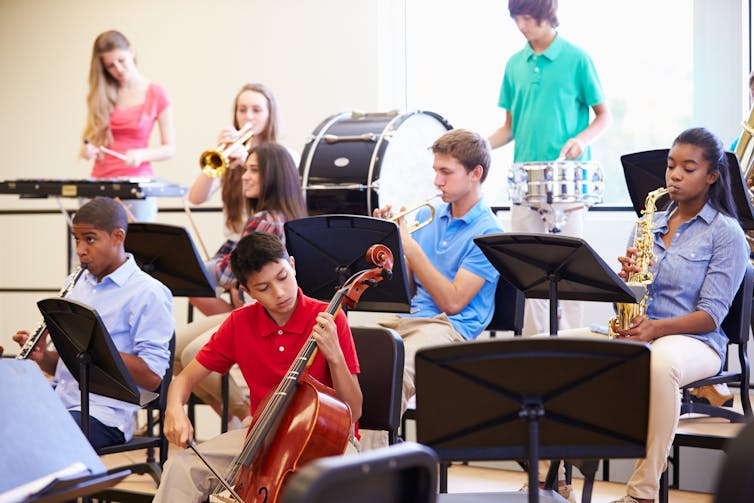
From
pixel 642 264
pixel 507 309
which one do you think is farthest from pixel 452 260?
pixel 642 264

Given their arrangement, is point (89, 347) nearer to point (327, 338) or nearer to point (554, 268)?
point (327, 338)

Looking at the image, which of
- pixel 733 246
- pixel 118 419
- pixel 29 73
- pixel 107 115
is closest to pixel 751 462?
pixel 733 246

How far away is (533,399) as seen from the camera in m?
2.03

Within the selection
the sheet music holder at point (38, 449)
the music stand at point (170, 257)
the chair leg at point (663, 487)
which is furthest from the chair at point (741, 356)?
the sheet music holder at point (38, 449)

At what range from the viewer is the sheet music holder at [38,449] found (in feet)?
5.51

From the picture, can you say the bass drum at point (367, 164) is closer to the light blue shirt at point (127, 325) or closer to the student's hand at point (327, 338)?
the light blue shirt at point (127, 325)

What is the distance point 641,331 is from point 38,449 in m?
2.04

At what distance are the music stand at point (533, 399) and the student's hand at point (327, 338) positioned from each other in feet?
2.09

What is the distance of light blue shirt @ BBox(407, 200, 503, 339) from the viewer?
3752 millimetres

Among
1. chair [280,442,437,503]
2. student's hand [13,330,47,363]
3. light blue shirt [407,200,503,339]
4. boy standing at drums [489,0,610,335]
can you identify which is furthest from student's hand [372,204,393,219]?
chair [280,442,437,503]

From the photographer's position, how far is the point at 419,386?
2047 millimetres

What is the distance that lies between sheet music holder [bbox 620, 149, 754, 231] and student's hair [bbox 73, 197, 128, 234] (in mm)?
1808

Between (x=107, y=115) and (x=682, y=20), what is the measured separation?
3.01 metres

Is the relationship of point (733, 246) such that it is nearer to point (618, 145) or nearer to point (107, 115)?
point (618, 145)
